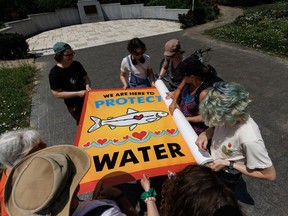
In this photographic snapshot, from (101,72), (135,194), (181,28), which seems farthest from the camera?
(181,28)

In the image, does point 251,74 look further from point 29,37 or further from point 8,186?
point 29,37

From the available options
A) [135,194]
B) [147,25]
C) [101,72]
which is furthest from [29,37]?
[135,194]

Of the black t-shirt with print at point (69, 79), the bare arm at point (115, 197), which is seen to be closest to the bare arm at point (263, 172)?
the bare arm at point (115, 197)

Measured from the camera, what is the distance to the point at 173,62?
4332mm

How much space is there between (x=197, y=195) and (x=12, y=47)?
13179mm

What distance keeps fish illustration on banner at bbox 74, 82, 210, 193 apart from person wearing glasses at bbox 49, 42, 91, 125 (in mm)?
355

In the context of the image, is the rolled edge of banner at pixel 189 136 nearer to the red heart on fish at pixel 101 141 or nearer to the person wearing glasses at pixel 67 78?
the red heart on fish at pixel 101 141

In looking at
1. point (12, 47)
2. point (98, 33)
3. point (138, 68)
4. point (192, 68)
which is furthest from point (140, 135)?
point (98, 33)

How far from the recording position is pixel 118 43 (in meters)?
13.9

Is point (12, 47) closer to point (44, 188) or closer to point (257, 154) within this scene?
point (44, 188)

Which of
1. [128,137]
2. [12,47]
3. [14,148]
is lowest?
[12,47]

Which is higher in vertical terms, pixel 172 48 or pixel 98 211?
pixel 172 48

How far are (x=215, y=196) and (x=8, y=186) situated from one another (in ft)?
5.37

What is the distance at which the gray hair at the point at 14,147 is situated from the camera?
2.40 metres
